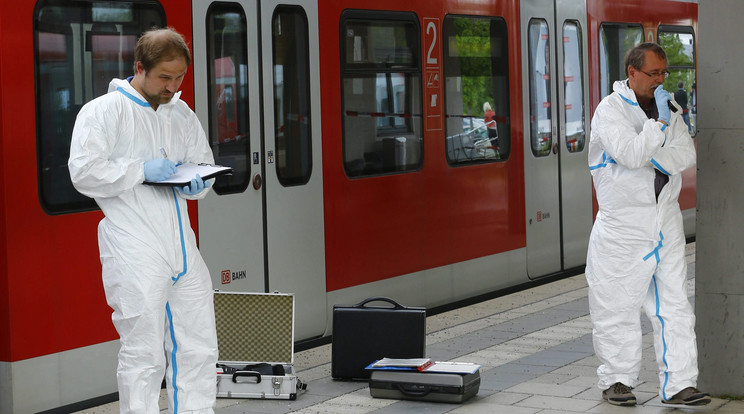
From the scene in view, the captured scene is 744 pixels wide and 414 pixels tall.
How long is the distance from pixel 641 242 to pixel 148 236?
256 centimetres

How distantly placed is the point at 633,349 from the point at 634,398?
0.25m

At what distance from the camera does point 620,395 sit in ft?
20.4

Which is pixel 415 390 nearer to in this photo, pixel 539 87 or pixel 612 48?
pixel 539 87

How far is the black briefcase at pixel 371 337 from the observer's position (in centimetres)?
704

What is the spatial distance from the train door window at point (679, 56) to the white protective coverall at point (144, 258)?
9.72 metres

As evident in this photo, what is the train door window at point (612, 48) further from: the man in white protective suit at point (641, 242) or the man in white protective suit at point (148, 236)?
the man in white protective suit at point (148, 236)

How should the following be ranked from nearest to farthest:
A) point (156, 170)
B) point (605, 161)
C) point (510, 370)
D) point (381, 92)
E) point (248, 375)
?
point (156, 170), point (605, 161), point (248, 375), point (510, 370), point (381, 92)

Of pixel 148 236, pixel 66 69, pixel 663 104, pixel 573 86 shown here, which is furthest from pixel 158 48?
pixel 573 86

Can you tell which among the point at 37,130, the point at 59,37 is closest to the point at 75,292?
the point at 37,130

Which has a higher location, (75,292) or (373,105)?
(373,105)

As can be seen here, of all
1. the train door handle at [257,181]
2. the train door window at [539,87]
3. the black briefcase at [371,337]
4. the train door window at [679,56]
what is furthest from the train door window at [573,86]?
the black briefcase at [371,337]

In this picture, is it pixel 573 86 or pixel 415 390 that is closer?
pixel 415 390

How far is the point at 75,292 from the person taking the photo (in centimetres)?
625

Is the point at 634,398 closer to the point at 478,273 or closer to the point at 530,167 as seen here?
the point at 478,273
